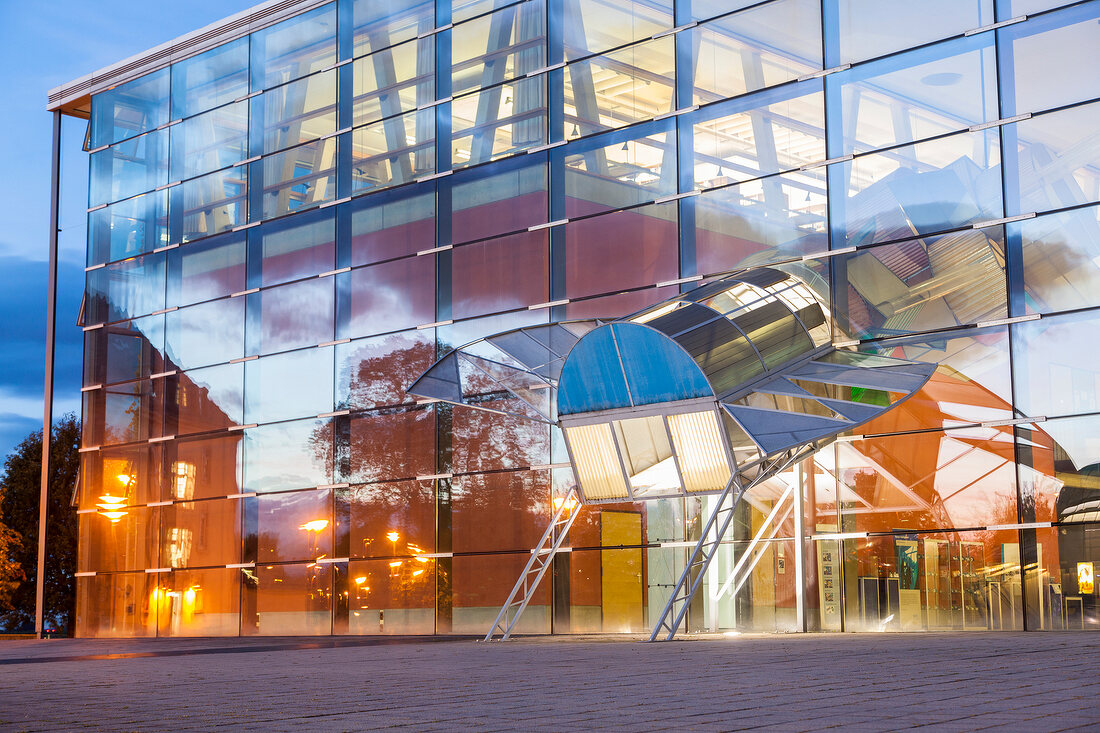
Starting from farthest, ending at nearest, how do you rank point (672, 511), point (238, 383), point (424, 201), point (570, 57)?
point (238, 383) < point (424, 201) < point (570, 57) < point (672, 511)

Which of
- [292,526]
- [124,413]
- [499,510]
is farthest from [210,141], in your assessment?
[499,510]

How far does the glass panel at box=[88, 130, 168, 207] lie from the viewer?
3400 centimetres

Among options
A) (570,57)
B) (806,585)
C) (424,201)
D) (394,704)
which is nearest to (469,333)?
(424,201)

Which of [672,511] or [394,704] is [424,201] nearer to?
[672,511]

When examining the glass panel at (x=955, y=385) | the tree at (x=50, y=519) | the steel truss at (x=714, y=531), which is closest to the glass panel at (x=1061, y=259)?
the glass panel at (x=955, y=385)

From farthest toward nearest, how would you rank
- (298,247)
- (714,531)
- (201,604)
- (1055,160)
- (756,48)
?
(201,604), (298,247), (756,48), (714,531), (1055,160)

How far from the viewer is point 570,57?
25.2 metres

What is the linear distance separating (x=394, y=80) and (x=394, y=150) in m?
1.67

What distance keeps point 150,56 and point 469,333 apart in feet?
48.5

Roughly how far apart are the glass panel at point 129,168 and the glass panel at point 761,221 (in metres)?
17.1

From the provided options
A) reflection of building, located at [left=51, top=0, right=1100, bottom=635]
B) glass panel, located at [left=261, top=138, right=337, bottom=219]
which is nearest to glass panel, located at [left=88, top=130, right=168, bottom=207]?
reflection of building, located at [left=51, top=0, right=1100, bottom=635]

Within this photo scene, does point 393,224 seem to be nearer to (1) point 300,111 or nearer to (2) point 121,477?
(1) point 300,111

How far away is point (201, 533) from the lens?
30984 millimetres

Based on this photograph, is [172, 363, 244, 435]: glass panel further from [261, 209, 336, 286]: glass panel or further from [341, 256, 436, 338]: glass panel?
[341, 256, 436, 338]: glass panel
